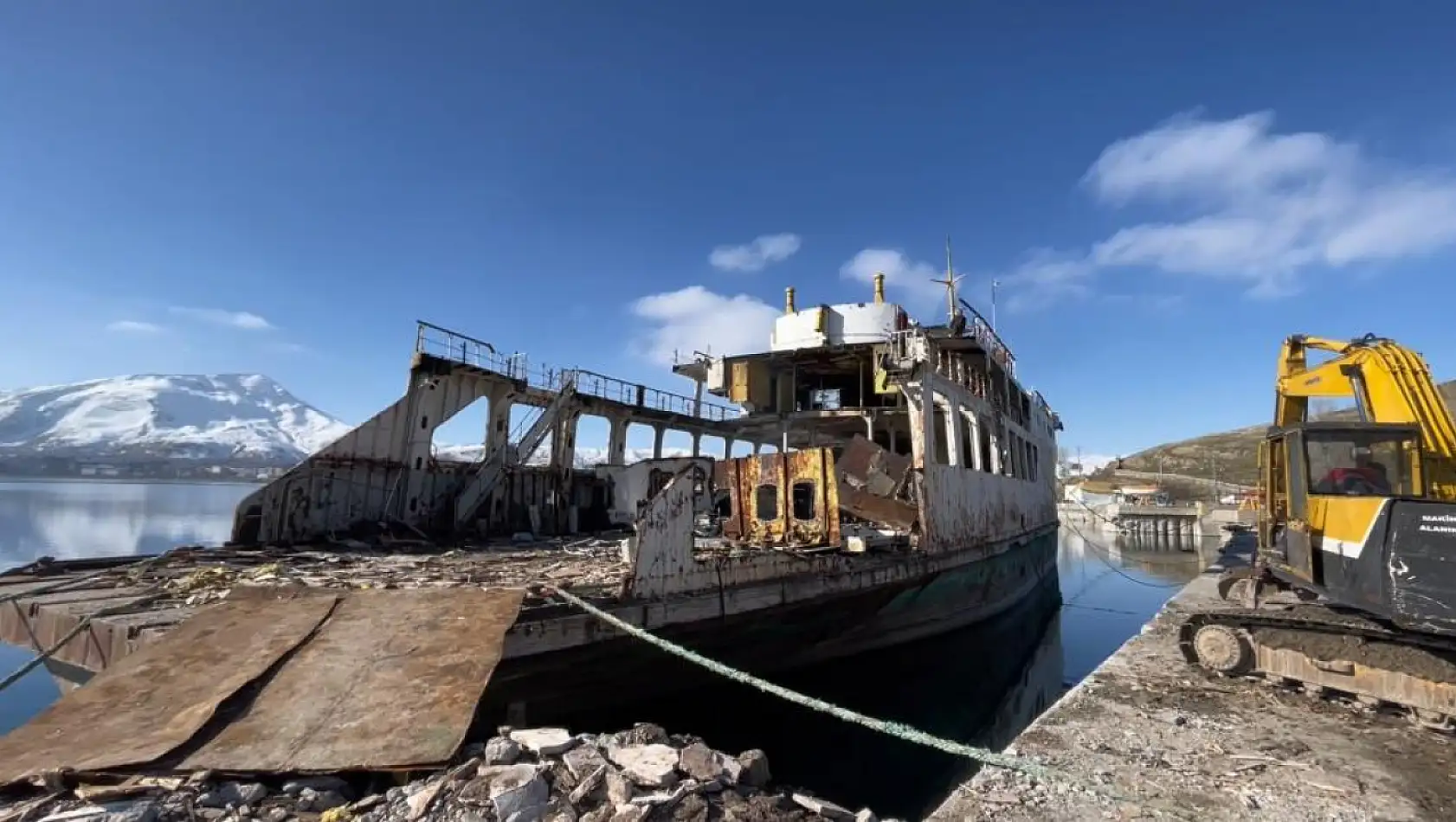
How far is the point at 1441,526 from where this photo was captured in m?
6.01

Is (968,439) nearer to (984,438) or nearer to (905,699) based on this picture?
(984,438)

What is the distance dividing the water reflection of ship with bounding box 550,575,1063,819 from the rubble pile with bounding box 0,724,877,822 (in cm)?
489

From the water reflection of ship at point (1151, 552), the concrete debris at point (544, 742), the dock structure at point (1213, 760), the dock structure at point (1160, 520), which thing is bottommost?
the water reflection of ship at point (1151, 552)

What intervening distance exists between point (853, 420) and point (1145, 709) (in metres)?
16.7

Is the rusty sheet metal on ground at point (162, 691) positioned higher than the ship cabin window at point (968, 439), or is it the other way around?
the ship cabin window at point (968, 439)

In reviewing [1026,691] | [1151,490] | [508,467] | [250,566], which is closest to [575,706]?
[250,566]

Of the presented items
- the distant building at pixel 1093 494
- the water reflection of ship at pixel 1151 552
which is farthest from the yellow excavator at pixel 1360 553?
the distant building at pixel 1093 494

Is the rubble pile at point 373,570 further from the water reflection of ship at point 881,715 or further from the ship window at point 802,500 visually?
the ship window at point 802,500

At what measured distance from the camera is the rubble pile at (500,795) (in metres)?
3.70

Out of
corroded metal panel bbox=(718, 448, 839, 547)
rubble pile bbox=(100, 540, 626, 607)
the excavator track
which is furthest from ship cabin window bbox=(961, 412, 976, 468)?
rubble pile bbox=(100, 540, 626, 607)

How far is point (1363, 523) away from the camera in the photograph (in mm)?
6793

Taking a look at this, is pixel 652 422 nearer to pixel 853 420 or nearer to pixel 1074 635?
pixel 853 420

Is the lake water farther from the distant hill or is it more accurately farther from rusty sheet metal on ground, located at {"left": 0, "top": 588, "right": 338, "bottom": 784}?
the distant hill

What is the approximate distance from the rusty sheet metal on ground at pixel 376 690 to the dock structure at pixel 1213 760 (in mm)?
3505
